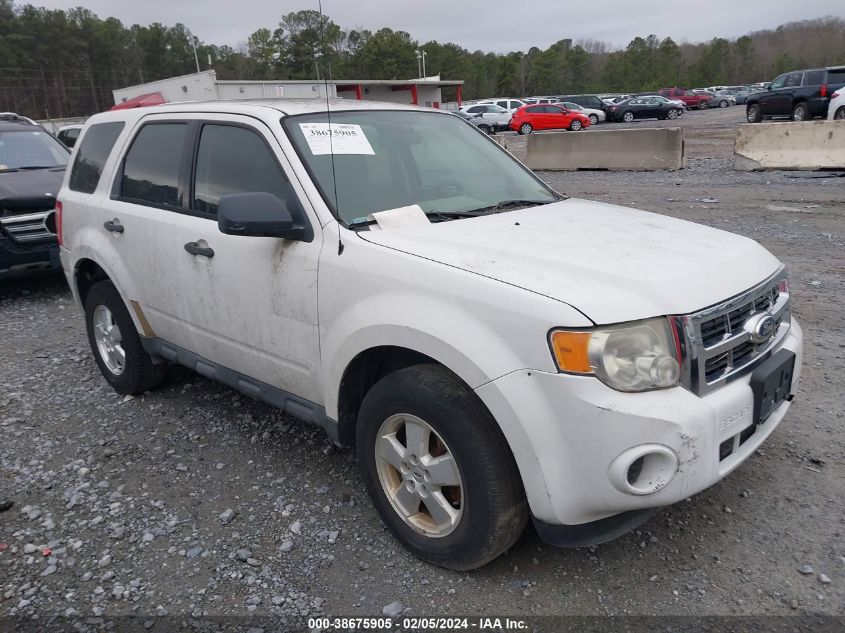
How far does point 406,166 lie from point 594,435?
71.2 inches

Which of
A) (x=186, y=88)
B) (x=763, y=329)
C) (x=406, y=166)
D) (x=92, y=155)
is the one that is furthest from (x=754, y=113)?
(x=763, y=329)

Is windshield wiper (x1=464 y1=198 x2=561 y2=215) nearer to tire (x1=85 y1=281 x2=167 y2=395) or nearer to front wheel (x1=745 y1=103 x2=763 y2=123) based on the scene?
tire (x1=85 y1=281 x2=167 y2=395)

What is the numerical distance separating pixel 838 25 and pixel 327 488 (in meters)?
146

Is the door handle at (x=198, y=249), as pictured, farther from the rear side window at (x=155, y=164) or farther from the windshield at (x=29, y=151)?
the windshield at (x=29, y=151)

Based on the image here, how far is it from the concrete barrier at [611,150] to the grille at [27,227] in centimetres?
1181

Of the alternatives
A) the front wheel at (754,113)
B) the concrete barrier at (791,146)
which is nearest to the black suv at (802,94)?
the front wheel at (754,113)

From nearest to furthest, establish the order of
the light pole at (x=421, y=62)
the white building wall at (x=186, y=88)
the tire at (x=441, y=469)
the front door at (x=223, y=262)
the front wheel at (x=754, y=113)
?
the tire at (x=441, y=469)
the front door at (x=223, y=262)
the front wheel at (x=754, y=113)
the white building wall at (x=186, y=88)
the light pole at (x=421, y=62)

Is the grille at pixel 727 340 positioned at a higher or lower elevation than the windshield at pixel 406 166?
lower

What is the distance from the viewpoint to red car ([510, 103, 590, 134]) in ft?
105

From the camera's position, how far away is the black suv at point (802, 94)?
65.7 feet

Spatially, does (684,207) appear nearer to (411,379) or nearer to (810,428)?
(810,428)

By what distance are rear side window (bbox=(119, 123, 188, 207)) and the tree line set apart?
88 centimetres

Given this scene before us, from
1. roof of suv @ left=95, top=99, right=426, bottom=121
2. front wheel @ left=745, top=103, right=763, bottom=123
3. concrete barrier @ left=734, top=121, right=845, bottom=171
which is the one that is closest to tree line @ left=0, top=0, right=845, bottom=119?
roof of suv @ left=95, top=99, right=426, bottom=121

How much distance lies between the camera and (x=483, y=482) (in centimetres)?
234
